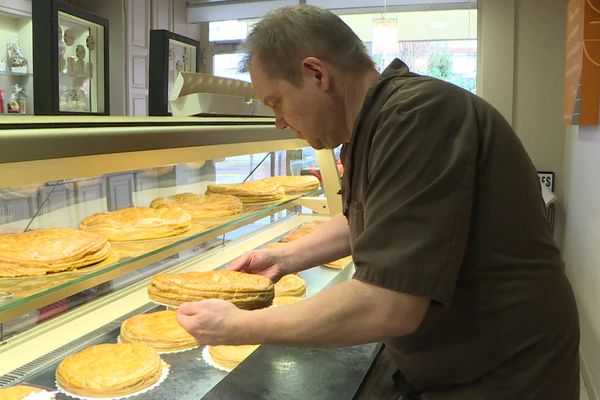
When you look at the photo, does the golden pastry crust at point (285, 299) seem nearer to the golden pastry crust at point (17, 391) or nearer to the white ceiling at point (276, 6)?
the golden pastry crust at point (17, 391)

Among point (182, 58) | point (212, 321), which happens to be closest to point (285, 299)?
point (212, 321)

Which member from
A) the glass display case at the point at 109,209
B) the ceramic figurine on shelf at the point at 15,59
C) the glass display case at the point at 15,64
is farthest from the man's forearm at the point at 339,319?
the ceramic figurine on shelf at the point at 15,59

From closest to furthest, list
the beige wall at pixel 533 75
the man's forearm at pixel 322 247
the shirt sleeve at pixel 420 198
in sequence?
the shirt sleeve at pixel 420 198 < the man's forearm at pixel 322 247 < the beige wall at pixel 533 75

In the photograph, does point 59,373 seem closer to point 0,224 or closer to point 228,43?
point 0,224

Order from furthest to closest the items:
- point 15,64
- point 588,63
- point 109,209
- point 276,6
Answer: point 276,6 → point 15,64 → point 588,63 → point 109,209

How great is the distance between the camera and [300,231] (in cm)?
284

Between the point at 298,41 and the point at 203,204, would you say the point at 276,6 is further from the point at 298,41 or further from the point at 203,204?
the point at 298,41

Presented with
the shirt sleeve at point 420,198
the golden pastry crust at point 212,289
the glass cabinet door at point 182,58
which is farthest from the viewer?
the glass cabinet door at point 182,58

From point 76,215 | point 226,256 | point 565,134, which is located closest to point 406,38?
point 565,134

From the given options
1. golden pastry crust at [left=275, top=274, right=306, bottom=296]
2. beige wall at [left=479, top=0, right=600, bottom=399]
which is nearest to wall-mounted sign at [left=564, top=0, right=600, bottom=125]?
beige wall at [left=479, top=0, right=600, bottom=399]

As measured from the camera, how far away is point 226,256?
2.29 meters

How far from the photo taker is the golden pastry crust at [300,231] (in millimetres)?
2723

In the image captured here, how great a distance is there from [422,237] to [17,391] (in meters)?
0.97

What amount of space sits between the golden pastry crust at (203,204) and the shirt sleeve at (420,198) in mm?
1082
